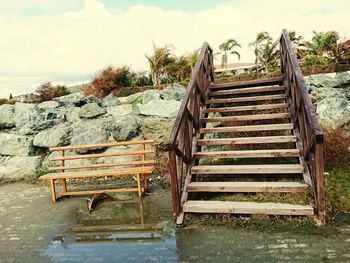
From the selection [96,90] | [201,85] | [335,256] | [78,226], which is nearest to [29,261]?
[78,226]

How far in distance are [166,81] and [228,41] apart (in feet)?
30.3

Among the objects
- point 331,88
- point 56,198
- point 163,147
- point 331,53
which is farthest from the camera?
point 331,53

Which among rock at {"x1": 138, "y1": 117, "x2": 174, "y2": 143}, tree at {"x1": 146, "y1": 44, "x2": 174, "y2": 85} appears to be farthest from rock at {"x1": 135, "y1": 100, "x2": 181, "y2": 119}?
tree at {"x1": 146, "y1": 44, "x2": 174, "y2": 85}

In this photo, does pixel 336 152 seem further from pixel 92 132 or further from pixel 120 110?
pixel 120 110

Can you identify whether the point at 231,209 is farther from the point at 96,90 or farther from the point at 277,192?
the point at 96,90

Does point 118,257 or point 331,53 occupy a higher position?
point 331,53

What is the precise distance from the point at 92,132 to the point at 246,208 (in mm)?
5573

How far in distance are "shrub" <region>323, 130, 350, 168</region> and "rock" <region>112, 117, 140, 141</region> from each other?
15.3 feet

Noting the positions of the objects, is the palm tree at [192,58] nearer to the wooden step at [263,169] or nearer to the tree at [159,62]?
the tree at [159,62]

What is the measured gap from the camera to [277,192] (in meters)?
4.80

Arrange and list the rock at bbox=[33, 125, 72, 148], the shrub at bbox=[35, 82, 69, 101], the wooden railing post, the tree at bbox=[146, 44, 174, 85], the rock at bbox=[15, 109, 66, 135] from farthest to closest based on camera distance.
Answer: the tree at bbox=[146, 44, 174, 85]
the shrub at bbox=[35, 82, 69, 101]
the rock at bbox=[15, 109, 66, 135]
the rock at bbox=[33, 125, 72, 148]
the wooden railing post

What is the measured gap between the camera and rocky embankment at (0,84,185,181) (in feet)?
28.2

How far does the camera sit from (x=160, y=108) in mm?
9125

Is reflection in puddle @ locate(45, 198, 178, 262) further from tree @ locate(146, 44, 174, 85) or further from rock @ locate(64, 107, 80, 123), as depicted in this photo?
tree @ locate(146, 44, 174, 85)
